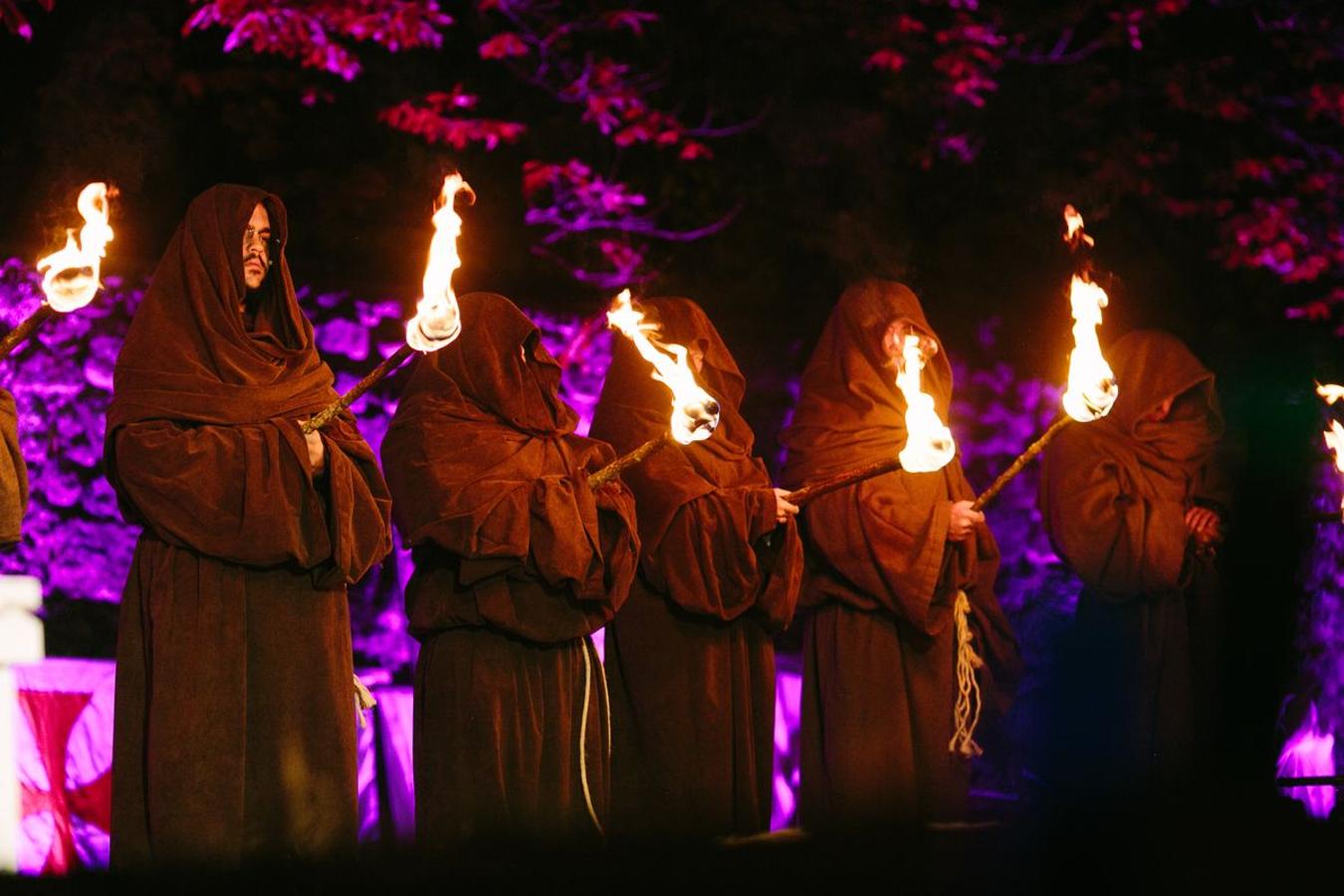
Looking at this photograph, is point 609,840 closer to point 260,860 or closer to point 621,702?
point 260,860

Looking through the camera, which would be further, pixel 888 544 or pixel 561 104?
pixel 561 104

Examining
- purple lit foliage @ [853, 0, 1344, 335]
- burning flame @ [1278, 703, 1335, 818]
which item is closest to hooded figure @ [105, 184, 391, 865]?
purple lit foliage @ [853, 0, 1344, 335]

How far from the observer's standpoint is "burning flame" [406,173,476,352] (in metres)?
4.84

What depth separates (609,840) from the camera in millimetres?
3143

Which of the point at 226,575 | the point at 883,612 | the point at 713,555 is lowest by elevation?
the point at 883,612

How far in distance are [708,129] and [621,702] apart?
3988mm

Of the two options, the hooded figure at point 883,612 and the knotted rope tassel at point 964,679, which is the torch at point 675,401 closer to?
the hooded figure at point 883,612

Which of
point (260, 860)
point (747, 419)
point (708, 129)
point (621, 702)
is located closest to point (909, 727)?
point (621, 702)

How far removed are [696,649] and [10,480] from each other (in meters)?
2.68

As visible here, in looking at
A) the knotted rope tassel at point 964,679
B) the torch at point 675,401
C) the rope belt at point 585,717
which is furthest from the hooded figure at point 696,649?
the knotted rope tassel at point 964,679

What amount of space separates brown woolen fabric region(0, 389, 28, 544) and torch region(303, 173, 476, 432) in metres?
0.85

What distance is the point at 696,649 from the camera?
6.79m

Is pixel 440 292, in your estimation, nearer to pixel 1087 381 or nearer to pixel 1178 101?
Result: pixel 1087 381

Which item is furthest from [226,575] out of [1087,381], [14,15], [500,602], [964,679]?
[14,15]
